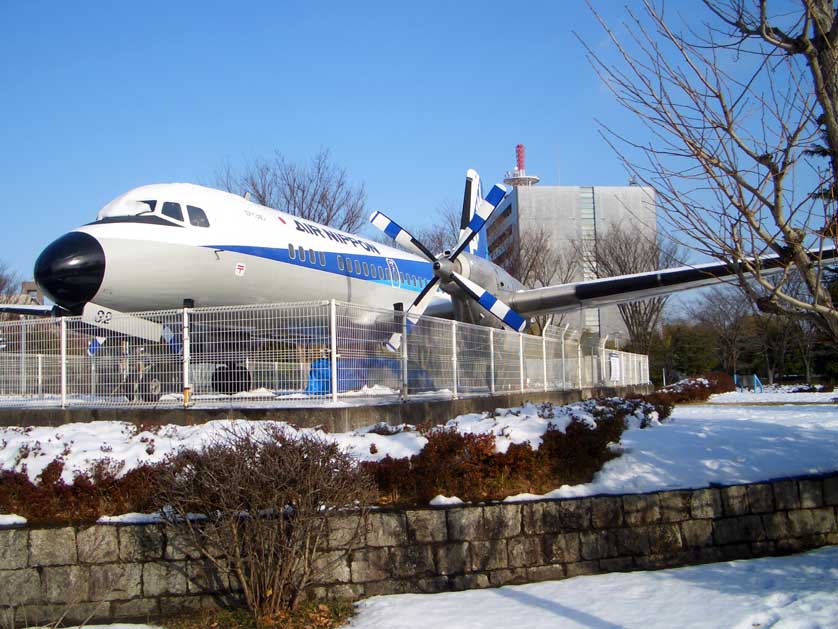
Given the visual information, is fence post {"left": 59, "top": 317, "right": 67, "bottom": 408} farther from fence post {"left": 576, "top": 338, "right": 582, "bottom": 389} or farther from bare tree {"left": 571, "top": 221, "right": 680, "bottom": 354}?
bare tree {"left": 571, "top": 221, "right": 680, "bottom": 354}

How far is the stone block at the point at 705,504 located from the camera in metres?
7.55

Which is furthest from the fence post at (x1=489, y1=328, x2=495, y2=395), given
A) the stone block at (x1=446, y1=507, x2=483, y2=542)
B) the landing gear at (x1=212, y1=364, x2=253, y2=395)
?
the stone block at (x1=446, y1=507, x2=483, y2=542)

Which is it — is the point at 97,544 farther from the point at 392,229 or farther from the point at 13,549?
the point at 392,229

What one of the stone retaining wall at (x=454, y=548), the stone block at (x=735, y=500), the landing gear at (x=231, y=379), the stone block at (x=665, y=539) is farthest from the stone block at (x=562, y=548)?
the landing gear at (x=231, y=379)

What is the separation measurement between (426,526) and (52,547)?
3.41m

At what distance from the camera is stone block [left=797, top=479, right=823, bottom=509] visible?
7867mm

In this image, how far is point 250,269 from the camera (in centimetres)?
1348

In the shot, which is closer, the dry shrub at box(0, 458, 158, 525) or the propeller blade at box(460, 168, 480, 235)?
the dry shrub at box(0, 458, 158, 525)

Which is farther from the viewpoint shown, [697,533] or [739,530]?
[739,530]

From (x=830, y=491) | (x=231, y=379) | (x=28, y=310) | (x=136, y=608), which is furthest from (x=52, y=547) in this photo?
(x=28, y=310)

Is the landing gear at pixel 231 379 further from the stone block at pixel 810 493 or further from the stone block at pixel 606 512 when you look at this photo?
the stone block at pixel 810 493

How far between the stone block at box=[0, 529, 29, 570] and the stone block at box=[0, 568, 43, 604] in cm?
6

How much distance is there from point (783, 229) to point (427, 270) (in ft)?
53.4

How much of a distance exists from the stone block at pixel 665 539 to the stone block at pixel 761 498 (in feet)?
2.96
